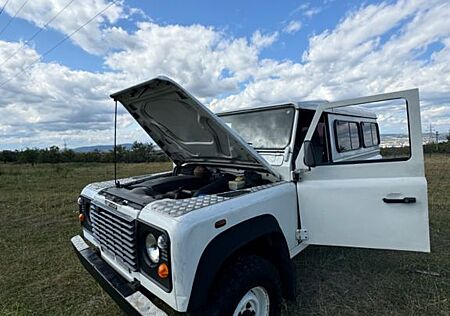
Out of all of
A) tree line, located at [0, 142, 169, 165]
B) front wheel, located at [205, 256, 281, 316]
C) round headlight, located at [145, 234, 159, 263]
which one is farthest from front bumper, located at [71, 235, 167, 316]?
tree line, located at [0, 142, 169, 165]

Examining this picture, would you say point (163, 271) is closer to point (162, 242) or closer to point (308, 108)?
point (162, 242)

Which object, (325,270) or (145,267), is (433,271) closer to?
(325,270)

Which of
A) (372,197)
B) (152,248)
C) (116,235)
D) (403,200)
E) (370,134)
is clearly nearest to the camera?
(152,248)

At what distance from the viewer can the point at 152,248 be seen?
1.92m

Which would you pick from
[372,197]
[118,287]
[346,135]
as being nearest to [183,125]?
[118,287]

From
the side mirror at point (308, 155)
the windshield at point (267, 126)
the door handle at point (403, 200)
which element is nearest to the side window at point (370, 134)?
the windshield at point (267, 126)

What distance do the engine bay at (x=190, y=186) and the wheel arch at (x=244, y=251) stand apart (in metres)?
0.38

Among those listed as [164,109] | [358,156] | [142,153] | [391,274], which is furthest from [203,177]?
[142,153]

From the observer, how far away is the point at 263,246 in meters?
2.39

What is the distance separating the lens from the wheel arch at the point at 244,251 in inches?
68.0

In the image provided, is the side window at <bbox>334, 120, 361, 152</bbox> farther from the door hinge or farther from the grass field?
A: the grass field

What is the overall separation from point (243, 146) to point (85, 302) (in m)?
2.47

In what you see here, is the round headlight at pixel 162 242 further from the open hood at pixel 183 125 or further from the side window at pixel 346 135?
the side window at pixel 346 135

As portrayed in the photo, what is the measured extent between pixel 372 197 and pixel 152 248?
6.48 feet
